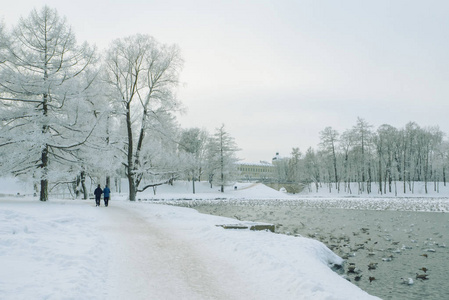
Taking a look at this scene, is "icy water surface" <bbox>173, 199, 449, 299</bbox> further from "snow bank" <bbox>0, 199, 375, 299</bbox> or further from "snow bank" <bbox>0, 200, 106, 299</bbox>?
"snow bank" <bbox>0, 200, 106, 299</bbox>

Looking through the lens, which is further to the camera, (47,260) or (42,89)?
(42,89)

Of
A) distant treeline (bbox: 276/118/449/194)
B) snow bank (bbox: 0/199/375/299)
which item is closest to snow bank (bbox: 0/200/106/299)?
snow bank (bbox: 0/199/375/299)

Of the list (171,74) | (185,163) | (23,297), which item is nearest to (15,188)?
(185,163)

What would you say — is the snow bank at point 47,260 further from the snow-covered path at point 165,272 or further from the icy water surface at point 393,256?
the icy water surface at point 393,256

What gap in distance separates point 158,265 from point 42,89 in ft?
49.8

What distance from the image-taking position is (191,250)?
833cm

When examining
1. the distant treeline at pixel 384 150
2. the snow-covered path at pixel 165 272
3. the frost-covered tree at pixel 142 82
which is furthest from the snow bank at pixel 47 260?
the distant treeline at pixel 384 150

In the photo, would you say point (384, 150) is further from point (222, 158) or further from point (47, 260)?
point (47, 260)

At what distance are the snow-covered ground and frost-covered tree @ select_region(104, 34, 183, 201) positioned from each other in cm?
1815

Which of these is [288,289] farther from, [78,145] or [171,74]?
[171,74]

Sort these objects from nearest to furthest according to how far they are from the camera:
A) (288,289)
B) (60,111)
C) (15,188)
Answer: (288,289) → (60,111) → (15,188)

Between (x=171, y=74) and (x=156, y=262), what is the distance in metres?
23.8

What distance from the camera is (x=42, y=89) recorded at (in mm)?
17812

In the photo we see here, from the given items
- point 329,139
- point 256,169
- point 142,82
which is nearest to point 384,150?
point 329,139
